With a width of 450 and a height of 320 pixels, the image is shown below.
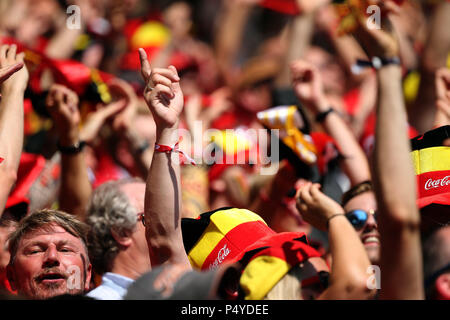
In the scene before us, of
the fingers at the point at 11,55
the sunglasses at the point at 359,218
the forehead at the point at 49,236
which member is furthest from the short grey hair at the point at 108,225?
the sunglasses at the point at 359,218

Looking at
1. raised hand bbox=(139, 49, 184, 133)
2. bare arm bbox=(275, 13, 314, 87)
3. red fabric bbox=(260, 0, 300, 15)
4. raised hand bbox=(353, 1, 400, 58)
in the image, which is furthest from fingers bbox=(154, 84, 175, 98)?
red fabric bbox=(260, 0, 300, 15)

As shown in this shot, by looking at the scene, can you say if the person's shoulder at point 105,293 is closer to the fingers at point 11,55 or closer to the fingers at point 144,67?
the fingers at point 144,67

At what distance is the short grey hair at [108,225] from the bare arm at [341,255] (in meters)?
1.18

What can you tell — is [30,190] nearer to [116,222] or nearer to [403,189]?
[116,222]

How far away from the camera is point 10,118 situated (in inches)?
115

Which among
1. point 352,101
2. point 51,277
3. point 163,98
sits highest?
point 352,101

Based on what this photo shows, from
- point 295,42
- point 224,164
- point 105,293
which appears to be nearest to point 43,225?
point 105,293

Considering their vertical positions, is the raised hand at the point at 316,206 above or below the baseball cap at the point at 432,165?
below

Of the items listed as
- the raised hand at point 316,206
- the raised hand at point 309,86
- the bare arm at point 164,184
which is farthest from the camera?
the raised hand at point 309,86

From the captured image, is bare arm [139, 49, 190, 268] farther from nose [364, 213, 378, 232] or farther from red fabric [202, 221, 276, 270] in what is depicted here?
nose [364, 213, 378, 232]

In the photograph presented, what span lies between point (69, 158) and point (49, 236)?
3.21ft

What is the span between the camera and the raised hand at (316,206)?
2.40 m

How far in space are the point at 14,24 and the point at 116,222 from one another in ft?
9.74

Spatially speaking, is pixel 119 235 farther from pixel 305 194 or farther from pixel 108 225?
pixel 305 194
